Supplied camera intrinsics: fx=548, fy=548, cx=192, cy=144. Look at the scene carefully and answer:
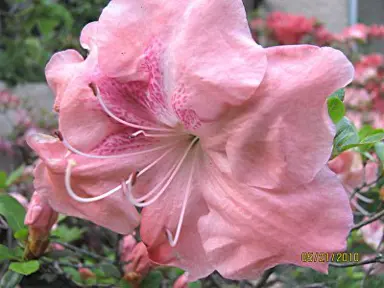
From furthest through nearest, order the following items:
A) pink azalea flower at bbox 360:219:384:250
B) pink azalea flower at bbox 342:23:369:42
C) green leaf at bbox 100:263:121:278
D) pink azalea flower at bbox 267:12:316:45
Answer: pink azalea flower at bbox 342:23:369:42 → pink azalea flower at bbox 267:12:316:45 → pink azalea flower at bbox 360:219:384:250 → green leaf at bbox 100:263:121:278

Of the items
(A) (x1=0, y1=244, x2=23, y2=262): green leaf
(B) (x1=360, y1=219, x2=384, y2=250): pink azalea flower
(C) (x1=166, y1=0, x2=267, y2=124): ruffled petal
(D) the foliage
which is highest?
(C) (x1=166, y1=0, x2=267, y2=124): ruffled petal

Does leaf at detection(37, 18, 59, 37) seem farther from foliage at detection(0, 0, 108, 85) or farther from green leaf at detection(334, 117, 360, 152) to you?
green leaf at detection(334, 117, 360, 152)

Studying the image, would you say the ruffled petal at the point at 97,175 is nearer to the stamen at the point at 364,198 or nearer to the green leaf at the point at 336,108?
the green leaf at the point at 336,108

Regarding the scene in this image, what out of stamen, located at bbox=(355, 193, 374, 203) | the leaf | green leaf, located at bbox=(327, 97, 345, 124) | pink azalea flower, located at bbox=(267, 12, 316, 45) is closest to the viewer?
green leaf, located at bbox=(327, 97, 345, 124)

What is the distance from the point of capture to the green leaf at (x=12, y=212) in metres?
0.85

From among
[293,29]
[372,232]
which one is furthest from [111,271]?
[293,29]

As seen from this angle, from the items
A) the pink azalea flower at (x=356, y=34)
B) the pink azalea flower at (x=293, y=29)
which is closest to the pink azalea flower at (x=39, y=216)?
the pink azalea flower at (x=293, y=29)

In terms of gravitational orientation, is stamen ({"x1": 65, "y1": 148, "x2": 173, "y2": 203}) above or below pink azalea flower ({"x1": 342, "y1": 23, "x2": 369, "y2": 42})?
above

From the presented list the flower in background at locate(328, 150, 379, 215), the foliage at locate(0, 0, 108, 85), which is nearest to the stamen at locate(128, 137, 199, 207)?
the flower in background at locate(328, 150, 379, 215)

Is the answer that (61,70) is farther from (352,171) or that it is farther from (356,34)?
(356,34)

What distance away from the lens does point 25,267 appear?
792mm

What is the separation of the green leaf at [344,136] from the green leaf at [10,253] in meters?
0.50

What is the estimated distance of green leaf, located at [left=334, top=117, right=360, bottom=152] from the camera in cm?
67

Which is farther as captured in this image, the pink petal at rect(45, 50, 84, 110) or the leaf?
the leaf
